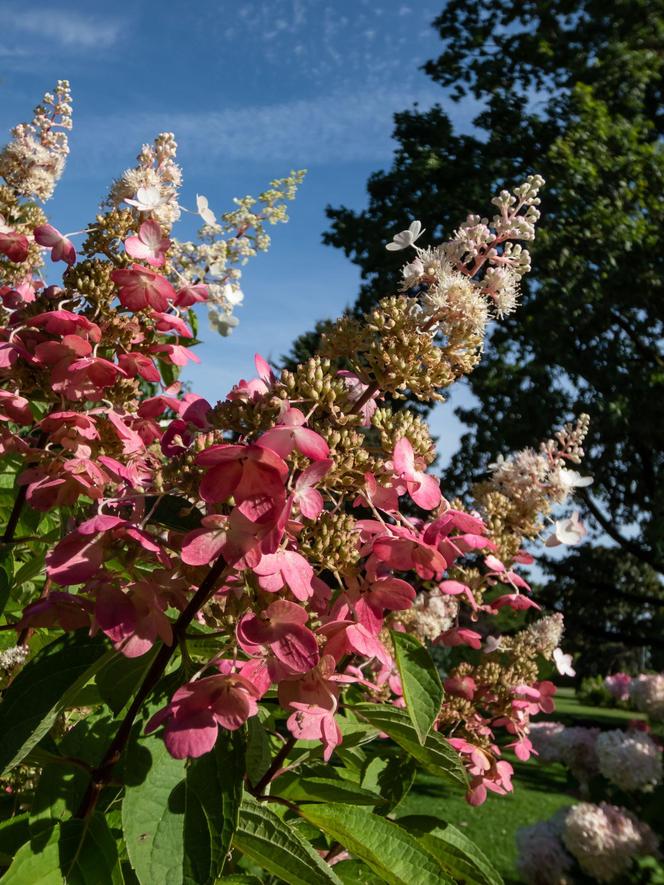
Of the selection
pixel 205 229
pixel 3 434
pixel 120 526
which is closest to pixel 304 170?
pixel 205 229

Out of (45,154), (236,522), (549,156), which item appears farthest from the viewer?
(549,156)

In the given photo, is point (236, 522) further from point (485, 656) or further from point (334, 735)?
point (485, 656)

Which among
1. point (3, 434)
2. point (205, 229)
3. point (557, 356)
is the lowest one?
point (3, 434)

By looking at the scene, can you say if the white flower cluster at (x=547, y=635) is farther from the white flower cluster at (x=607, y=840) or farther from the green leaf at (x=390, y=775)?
the white flower cluster at (x=607, y=840)

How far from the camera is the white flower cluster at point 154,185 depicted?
1.27m

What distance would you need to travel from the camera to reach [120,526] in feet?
2.96

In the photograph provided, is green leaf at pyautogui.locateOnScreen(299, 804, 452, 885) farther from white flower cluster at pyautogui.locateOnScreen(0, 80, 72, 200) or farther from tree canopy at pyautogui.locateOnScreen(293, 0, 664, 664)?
tree canopy at pyautogui.locateOnScreen(293, 0, 664, 664)

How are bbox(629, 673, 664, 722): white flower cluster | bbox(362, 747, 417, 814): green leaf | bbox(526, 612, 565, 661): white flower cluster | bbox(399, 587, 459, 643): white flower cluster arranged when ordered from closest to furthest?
1. bbox(362, 747, 417, 814): green leaf
2. bbox(526, 612, 565, 661): white flower cluster
3. bbox(399, 587, 459, 643): white flower cluster
4. bbox(629, 673, 664, 722): white flower cluster

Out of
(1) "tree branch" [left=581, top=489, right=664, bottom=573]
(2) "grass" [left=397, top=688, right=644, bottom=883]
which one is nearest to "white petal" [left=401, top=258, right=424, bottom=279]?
(2) "grass" [left=397, top=688, right=644, bottom=883]

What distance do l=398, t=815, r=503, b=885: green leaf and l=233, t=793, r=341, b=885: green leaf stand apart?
42 cm

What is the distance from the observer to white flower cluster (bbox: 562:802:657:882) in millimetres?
2424

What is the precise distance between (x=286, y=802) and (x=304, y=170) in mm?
1526

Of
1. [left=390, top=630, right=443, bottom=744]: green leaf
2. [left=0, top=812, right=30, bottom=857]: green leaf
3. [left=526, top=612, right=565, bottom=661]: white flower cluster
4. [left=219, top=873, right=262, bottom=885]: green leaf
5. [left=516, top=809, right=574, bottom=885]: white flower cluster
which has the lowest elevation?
[left=516, top=809, right=574, bottom=885]: white flower cluster

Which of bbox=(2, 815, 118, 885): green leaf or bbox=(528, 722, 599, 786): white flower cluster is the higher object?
bbox=(528, 722, 599, 786): white flower cluster
